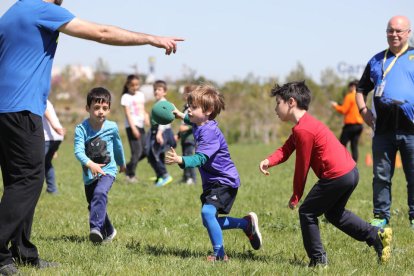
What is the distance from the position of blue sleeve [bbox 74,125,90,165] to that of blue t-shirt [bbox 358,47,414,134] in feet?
10.8

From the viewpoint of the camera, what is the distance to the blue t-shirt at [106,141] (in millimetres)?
6625

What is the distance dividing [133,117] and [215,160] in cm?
720

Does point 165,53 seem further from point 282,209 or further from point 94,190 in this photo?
point 282,209

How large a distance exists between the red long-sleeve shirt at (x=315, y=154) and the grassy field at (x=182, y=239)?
→ 0.73 m

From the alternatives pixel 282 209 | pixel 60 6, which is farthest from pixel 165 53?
pixel 282 209

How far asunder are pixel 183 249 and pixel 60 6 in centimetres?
265

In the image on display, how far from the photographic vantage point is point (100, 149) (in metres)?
6.66

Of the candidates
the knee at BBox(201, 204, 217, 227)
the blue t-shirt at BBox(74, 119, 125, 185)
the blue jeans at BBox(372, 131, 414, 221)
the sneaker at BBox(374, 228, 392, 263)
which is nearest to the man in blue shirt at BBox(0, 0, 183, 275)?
the knee at BBox(201, 204, 217, 227)

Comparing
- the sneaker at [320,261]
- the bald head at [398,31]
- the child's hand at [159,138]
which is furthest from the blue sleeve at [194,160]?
the child's hand at [159,138]

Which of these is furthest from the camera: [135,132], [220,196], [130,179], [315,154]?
[130,179]

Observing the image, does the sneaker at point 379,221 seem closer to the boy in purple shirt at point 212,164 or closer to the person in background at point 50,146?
the boy in purple shirt at point 212,164

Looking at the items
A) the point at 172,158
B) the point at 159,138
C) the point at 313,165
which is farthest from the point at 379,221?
the point at 159,138

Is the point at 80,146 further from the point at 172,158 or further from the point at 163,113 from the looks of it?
the point at 172,158

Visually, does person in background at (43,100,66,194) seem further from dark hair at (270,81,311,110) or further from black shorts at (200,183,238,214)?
dark hair at (270,81,311,110)
